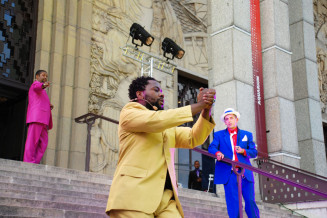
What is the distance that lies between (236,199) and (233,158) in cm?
61

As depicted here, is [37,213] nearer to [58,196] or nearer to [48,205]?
[48,205]

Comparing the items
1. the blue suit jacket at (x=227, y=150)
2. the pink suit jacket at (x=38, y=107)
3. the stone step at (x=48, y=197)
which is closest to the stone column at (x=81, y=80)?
the pink suit jacket at (x=38, y=107)

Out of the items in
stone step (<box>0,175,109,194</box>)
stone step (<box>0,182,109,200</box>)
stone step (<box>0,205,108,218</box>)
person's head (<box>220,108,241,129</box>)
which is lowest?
stone step (<box>0,205,108,218</box>)

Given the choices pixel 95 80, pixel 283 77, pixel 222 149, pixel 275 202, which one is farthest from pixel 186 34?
pixel 222 149

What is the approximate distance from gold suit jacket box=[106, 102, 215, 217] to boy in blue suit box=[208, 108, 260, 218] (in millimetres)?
3005

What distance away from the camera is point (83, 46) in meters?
12.5

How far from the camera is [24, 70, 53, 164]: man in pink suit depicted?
323 inches

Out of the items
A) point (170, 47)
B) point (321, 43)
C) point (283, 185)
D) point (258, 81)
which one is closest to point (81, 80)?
point (170, 47)

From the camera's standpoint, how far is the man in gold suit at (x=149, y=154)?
2777mm

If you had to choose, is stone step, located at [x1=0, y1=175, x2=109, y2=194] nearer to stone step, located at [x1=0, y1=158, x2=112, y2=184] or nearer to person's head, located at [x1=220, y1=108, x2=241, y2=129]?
stone step, located at [x1=0, y1=158, x2=112, y2=184]

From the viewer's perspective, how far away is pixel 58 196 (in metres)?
5.91

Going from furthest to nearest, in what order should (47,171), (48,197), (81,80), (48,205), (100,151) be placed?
(81,80) < (100,151) < (47,171) < (48,197) < (48,205)

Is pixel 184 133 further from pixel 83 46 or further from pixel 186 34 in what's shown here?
pixel 186 34

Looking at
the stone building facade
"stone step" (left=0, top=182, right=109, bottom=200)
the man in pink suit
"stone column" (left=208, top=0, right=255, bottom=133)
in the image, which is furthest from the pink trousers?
"stone column" (left=208, top=0, right=255, bottom=133)
